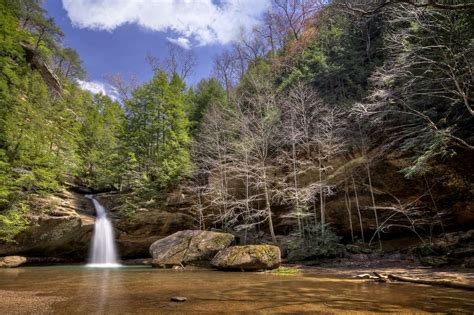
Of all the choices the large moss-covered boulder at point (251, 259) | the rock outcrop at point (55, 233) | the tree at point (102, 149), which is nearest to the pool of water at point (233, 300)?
the large moss-covered boulder at point (251, 259)

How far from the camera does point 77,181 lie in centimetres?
2492

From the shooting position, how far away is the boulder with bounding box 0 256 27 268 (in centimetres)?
1655

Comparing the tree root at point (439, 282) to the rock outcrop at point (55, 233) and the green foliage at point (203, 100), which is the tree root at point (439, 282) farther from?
the green foliage at point (203, 100)

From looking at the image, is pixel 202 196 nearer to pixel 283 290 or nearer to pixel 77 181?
pixel 77 181

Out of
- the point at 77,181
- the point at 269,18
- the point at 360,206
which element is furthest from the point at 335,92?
the point at 77,181

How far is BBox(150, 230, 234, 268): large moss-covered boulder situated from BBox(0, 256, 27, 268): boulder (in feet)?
26.1

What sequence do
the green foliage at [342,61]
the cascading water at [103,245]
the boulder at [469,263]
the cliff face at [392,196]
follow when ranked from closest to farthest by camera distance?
the boulder at [469,263] → the cliff face at [392,196] → the cascading water at [103,245] → the green foliage at [342,61]

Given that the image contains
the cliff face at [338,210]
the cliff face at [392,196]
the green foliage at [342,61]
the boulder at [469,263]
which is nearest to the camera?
the boulder at [469,263]

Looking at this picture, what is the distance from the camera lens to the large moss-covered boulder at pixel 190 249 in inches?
600

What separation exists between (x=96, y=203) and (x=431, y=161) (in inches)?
878

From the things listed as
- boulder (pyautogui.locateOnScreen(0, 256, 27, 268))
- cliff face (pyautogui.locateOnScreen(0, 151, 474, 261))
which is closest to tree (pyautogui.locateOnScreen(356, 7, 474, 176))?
cliff face (pyautogui.locateOnScreen(0, 151, 474, 261))

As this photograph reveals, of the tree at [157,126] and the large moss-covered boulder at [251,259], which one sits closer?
the large moss-covered boulder at [251,259]

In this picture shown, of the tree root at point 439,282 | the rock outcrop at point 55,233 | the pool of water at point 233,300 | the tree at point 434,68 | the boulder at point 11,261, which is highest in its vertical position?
the tree at point 434,68

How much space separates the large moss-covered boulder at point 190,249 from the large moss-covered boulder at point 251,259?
6.84ft
